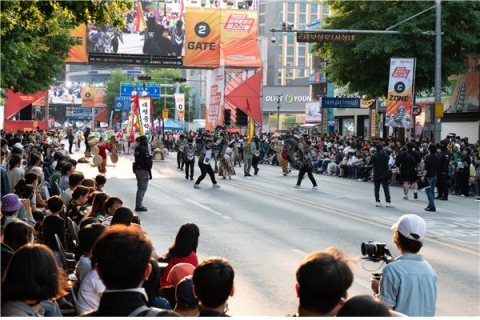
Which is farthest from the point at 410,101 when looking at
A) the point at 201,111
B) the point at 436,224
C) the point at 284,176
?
the point at 201,111

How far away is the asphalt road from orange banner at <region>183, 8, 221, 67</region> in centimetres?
3474

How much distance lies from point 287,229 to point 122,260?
12.9m

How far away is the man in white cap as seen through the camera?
5453 mm

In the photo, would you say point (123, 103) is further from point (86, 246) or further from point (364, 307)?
point (364, 307)

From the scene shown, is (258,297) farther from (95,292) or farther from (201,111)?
(201,111)

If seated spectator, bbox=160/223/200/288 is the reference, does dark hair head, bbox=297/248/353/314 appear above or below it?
above

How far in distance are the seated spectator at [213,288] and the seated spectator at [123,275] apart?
0.74 feet

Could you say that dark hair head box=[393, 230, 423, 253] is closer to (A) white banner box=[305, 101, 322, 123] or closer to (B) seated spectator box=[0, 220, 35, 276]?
(B) seated spectator box=[0, 220, 35, 276]

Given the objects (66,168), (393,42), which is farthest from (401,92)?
(66,168)

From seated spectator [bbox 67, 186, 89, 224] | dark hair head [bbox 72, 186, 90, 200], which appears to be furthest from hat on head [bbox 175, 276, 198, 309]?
dark hair head [bbox 72, 186, 90, 200]

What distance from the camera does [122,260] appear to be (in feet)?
13.1

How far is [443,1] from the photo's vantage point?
125 ft

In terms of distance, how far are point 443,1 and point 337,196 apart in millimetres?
16625

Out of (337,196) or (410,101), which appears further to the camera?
(410,101)
